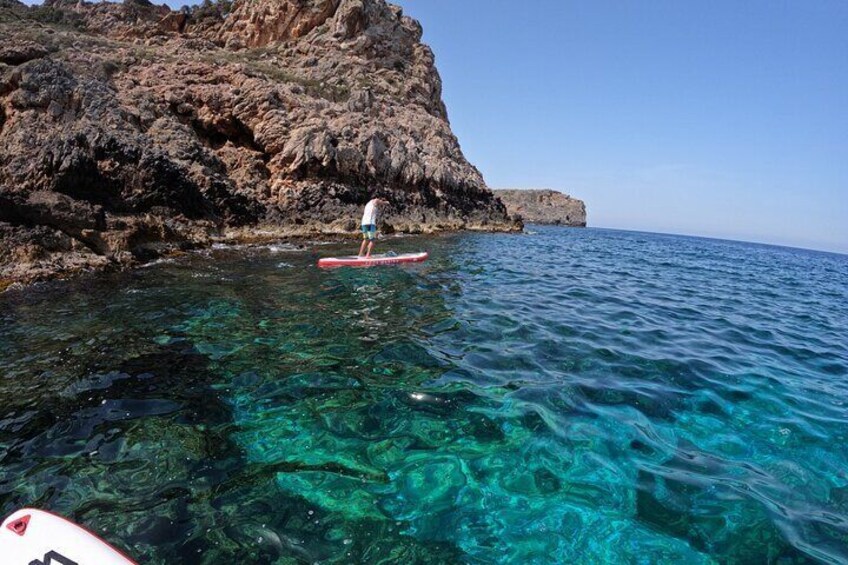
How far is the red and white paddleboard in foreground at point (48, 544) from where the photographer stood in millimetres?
2566

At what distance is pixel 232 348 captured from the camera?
24.3 feet

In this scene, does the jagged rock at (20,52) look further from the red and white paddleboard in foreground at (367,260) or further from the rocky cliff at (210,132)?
the red and white paddleboard in foreground at (367,260)

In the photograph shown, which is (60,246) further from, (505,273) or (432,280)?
(505,273)

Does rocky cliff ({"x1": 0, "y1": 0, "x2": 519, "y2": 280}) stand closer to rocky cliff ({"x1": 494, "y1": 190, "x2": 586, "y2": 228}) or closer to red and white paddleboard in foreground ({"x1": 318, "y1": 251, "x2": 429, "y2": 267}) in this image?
red and white paddleboard in foreground ({"x1": 318, "y1": 251, "x2": 429, "y2": 267})

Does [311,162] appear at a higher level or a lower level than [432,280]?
higher

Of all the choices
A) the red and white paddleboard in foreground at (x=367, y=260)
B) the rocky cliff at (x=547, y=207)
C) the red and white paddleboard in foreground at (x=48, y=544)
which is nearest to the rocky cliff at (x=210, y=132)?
the red and white paddleboard in foreground at (x=367, y=260)

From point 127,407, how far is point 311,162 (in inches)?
1066

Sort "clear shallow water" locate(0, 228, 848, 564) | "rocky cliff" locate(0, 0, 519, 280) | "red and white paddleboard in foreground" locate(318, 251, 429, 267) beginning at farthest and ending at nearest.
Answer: "rocky cliff" locate(0, 0, 519, 280)
"red and white paddleboard in foreground" locate(318, 251, 429, 267)
"clear shallow water" locate(0, 228, 848, 564)

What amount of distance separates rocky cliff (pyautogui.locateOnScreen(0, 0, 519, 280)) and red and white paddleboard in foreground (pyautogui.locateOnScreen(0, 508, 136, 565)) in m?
12.9

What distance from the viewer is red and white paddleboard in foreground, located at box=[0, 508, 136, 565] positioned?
2566 millimetres

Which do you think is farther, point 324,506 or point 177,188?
point 177,188

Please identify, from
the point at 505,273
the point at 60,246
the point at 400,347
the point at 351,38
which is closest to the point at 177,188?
the point at 60,246

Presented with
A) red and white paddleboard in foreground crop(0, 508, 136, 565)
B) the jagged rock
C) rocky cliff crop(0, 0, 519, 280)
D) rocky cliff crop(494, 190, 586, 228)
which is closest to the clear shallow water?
red and white paddleboard in foreground crop(0, 508, 136, 565)

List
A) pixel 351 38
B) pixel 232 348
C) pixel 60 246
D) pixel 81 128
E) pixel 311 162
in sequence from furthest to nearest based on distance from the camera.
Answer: pixel 351 38, pixel 311 162, pixel 81 128, pixel 60 246, pixel 232 348
